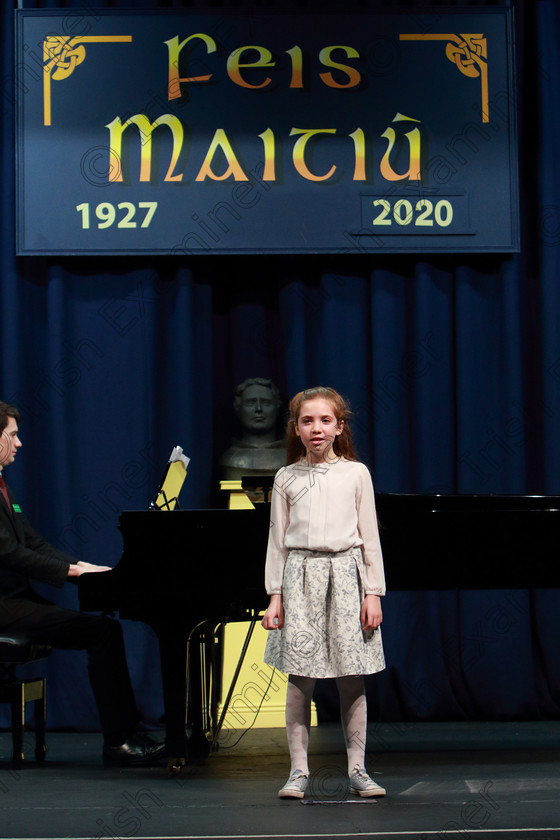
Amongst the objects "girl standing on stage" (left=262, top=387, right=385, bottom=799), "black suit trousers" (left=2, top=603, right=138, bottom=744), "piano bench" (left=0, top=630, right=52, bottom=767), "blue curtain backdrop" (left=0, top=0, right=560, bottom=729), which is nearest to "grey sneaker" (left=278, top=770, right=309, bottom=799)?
"girl standing on stage" (left=262, top=387, right=385, bottom=799)

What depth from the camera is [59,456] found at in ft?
15.8

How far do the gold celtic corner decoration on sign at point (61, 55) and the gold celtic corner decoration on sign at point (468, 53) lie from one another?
1.41 m

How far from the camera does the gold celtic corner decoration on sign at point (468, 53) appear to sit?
195 inches

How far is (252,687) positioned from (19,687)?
47.9 inches

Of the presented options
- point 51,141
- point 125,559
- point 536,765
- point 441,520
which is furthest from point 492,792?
point 51,141

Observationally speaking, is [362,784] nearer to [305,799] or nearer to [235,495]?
[305,799]

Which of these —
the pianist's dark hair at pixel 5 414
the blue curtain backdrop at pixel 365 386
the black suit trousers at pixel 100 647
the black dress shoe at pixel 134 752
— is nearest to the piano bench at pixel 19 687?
the black suit trousers at pixel 100 647

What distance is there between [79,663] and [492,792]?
2.32m

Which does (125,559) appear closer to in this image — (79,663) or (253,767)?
(253,767)

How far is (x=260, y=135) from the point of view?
4887mm

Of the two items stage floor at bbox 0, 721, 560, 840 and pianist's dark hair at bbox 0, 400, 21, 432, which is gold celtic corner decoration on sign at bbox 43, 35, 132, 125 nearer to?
pianist's dark hair at bbox 0, 400, 21, 432

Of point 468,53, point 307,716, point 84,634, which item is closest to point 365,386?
point 468,53

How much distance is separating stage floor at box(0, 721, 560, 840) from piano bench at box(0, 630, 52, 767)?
0.30ft

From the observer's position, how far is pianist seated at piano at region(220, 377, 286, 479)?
15.3 feet
